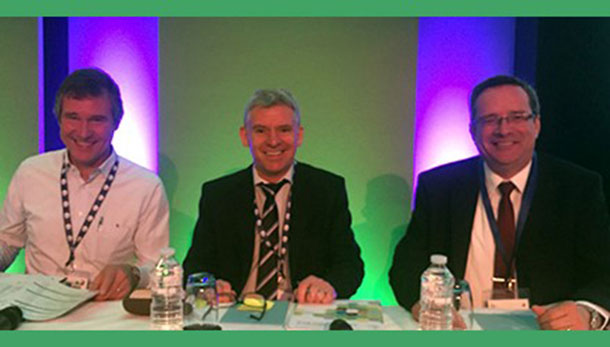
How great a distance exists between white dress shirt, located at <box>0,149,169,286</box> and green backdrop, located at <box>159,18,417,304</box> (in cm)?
120

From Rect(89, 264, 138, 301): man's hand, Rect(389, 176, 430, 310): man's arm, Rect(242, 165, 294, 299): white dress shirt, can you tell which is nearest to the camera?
Rect(89, 264, 138, 301): man's hand

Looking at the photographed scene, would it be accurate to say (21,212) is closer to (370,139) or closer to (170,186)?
(170,186)

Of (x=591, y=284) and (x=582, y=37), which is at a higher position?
(x=582, y=37)

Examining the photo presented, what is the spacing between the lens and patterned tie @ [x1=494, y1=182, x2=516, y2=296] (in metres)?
2.40

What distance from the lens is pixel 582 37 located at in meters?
3.16

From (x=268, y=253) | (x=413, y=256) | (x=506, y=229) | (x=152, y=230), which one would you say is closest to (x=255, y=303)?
(x=268, y=253)

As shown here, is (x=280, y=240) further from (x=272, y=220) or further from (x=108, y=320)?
(x=108, y=320)

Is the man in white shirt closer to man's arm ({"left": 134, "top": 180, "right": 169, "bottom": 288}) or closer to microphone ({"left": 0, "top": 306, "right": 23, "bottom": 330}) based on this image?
man's arm ({"left": 134, "top": 180, "right": 169, "bottom": 288})

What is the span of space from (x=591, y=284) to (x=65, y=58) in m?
3.75

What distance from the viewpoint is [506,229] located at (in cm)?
243

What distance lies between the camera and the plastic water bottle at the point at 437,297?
69.6 inches

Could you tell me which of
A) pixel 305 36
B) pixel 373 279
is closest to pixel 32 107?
pixel 305 36

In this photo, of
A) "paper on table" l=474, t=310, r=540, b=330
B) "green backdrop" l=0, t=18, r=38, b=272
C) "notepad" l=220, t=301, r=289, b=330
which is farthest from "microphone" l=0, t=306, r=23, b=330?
"green backdrop" l=0, t=18, r=38, b=272

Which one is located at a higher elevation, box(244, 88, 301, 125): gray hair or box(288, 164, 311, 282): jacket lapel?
box(244, 88, 301, 125): gray hair
